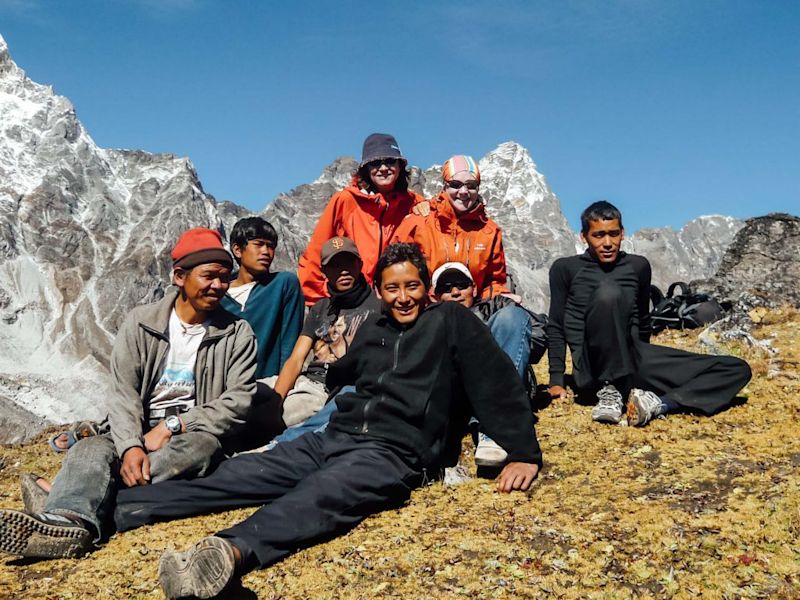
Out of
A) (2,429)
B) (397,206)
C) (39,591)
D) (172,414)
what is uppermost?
(397,206)

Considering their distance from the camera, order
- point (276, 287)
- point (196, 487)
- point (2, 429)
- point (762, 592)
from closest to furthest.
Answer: point (762, 592) → point (196, 487) → point (276, 287) → point (2, 429)

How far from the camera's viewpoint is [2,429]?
10306cm

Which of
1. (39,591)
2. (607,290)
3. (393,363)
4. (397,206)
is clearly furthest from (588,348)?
(39,591)

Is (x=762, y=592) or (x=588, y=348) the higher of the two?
(x=588, y=348)

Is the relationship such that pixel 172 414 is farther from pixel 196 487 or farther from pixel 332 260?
pixel 332 260

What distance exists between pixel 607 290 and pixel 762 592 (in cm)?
432

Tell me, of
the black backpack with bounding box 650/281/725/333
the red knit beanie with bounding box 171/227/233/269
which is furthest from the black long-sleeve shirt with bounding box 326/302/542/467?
the black backpack with bounding box 650/281/725/333

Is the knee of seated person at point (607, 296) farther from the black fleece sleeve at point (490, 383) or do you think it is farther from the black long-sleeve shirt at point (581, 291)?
the black fleece sleeve at point (490, 383)

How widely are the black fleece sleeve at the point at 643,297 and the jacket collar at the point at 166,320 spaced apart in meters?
5.38

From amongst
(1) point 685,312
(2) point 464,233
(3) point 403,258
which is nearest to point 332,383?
(3) point 403,258

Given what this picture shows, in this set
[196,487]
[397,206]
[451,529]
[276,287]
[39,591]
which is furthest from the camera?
[397,206]

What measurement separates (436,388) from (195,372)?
105 inches

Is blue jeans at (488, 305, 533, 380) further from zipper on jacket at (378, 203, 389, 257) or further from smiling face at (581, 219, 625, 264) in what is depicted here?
zipper on jacket at (378, 203, 389, 257)

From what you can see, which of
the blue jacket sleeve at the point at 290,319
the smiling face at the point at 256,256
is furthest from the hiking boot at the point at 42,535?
the smiling face at the point at 256,256
